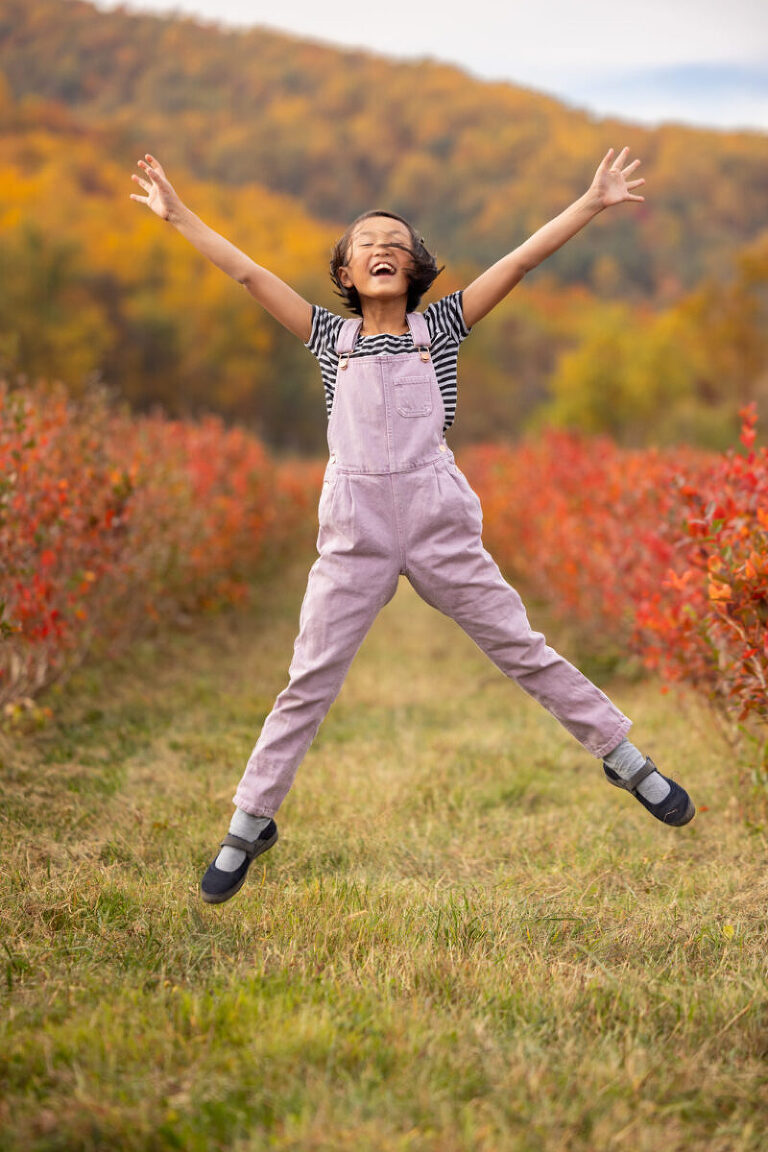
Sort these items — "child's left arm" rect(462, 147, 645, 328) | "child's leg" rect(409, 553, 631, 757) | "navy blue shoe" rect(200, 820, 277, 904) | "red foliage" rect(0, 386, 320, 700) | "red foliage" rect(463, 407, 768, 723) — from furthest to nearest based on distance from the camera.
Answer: "red foliage" rect(0, 386, 320, 700) → "red foliage" rect(463, 407, 768, 723) → "child's left arm" rect(462, 147, 645, 328) → "child's leg" rect(409, 553, 631, 757) → "navy blue shoe" rect(200, 820, 277, 904)

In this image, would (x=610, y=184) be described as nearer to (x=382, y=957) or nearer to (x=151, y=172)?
(x=151, y=172)

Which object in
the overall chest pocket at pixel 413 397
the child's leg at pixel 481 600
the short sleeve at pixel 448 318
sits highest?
the short sleeve at pixel 448 318

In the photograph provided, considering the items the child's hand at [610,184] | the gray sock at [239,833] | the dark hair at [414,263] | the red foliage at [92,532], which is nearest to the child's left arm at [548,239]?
the child's hand at [610,184]

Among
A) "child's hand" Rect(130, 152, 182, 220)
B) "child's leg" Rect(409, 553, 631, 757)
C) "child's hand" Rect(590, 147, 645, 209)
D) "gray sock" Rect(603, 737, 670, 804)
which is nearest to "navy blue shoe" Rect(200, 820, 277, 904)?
"child's leg" Rect(409, 553, 631, 757)

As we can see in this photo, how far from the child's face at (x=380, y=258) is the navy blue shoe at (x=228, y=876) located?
143cm

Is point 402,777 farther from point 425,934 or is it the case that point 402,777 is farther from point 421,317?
point 421,317

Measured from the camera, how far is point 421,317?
272 cm

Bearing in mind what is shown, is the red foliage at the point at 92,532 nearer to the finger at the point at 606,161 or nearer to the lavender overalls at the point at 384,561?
the lavender overalls at the point at 384,561

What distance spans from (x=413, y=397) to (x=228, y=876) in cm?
126

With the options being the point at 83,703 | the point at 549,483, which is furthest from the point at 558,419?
the point at 83,703

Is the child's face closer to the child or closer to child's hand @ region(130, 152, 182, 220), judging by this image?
the child

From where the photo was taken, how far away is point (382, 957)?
89.5 inches

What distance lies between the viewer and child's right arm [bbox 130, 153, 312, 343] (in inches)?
107

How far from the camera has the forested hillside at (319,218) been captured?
3772 cm
